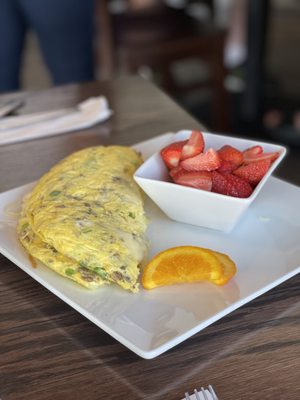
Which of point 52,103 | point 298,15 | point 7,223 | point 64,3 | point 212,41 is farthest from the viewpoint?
point 298,15

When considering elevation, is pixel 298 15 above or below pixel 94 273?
below

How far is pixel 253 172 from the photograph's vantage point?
3.01 ft

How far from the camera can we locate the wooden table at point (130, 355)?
0.66 m

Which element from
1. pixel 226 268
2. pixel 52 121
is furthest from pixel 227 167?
pixel 52 121

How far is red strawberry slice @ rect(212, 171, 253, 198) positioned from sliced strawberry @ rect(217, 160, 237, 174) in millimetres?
21

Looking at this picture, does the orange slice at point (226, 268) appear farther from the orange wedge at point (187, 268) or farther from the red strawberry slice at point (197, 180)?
the red strawberry slice at point (197, 180)

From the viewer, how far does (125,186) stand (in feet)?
3.07

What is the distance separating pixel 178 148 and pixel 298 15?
2097 mm

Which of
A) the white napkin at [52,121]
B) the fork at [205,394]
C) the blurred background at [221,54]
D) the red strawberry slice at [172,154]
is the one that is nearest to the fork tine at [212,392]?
the fork at [205,394]

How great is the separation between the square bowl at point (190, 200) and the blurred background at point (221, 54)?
5.58 ft

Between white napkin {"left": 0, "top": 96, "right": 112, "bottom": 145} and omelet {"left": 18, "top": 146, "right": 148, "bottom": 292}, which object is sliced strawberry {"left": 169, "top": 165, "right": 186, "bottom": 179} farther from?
white napkin {"left": 0, "top": 96, "right": 112, "bottom": 145}

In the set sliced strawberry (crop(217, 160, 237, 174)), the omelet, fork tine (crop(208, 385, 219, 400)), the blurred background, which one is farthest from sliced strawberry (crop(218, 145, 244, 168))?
the blurred background

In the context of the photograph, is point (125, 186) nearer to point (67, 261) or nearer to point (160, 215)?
point (160, 215)

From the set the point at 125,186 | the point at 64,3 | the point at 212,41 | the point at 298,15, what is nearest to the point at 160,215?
the point at 125,186
